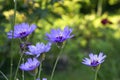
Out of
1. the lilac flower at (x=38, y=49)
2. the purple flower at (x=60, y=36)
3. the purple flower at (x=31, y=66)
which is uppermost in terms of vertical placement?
the purple flower at (x=60, y=36)

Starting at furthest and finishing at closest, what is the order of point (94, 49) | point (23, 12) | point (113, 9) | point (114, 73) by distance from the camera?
1. point (113, 9)
2. point (94, 49)
3. point (114, 73)
4. point (23, 12)

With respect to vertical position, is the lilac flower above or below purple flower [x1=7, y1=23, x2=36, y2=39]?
below

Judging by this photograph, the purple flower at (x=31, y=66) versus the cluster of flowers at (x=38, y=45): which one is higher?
the cluster of flowers at (x=38, y=45)

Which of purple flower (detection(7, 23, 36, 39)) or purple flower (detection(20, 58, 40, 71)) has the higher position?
purple flower (detection(7, 23, 36, 39))

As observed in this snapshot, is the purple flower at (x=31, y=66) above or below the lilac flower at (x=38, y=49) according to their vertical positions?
below

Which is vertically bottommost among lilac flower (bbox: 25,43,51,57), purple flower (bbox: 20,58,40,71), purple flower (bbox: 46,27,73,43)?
purple flower (bbox: 20,58,40,71)

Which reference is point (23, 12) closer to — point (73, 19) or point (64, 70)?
point (64, 70)

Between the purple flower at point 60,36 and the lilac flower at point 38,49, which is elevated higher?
the purple flower at point 60,36

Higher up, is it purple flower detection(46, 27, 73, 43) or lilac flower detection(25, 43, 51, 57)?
purple flower detection(46, 27, 73, 43)

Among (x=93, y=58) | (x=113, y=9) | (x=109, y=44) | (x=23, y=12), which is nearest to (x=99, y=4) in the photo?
(x=113, y=9)

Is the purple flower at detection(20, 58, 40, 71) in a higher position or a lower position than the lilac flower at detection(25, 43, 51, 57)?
lower

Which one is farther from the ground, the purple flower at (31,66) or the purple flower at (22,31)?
the purple flower at (22,31)
